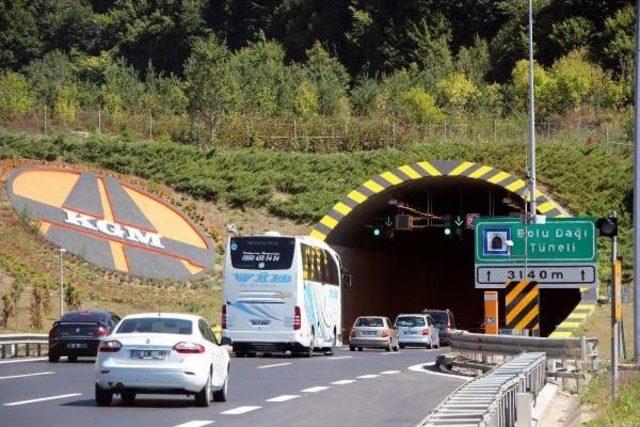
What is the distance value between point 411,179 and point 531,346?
1265 inches

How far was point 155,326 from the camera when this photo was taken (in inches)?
1018

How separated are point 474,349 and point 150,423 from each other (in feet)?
60.4

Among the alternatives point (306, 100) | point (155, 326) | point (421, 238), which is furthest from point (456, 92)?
point (155, 326)

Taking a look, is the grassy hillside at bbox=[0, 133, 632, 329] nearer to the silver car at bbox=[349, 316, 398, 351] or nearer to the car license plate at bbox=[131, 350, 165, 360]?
the silver car at bbox=[349, 316, 398, 351]

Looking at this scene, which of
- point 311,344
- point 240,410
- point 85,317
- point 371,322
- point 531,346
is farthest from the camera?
point 371,322

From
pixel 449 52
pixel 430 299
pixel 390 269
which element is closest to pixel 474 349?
pixel 390 269

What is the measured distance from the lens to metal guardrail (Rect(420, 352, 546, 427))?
48.0 ft

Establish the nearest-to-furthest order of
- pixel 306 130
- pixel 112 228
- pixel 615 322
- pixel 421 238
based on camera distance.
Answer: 1. pixel 615 322
2. pixel 112 228
3. pixel 421 238
4. pixel 306 130

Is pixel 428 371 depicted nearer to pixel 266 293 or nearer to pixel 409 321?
pixel 266 293

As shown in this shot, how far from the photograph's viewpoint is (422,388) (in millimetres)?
31547

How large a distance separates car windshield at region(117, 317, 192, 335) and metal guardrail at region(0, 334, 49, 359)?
19.2 m

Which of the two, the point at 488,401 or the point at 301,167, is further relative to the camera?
the point at 301,167

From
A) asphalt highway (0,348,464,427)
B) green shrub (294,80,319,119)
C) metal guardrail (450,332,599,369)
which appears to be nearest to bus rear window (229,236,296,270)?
asphalt highway (0,348,464,427)

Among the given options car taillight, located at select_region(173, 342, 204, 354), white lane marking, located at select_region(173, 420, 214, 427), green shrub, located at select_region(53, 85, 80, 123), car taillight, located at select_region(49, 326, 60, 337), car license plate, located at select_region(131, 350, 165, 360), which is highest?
green shrub, located at select_region(53, 85, 80, 123)
